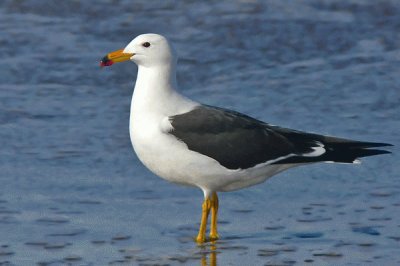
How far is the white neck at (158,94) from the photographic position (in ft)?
26.0

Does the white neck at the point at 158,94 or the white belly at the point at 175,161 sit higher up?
the white neck at the point at 158,94

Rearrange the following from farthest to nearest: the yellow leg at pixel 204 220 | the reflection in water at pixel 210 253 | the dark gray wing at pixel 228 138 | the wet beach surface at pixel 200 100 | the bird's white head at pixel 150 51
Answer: the bird's white head at pixel 150 51, the dark gray wing at pixel 228 138, the yellow leg at pixel 204 220, the wet beach surface at pixel 200 100, the reflection in water at pixel 210 253

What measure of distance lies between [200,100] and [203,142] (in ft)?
10.6

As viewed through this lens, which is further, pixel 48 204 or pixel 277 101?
pixel 277 101

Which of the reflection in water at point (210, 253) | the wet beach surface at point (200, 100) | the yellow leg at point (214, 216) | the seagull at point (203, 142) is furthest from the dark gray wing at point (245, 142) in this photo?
the reflection in water at point (210, 253)

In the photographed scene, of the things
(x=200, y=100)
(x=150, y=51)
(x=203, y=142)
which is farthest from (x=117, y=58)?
(x=200, y=100)

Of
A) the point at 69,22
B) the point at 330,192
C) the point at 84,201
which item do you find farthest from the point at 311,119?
the point at 69,22

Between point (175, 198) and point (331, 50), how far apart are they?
4.68 m

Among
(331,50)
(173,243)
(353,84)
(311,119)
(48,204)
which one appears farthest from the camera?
(331,50)

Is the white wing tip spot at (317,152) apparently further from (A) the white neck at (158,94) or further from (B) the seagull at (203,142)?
(A) the white neck at (158,94)

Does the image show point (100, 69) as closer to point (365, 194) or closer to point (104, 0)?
point (104, 0)

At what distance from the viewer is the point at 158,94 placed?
802cm

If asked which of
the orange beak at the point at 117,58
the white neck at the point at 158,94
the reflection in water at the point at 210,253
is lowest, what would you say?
the reflection in water at the point at 210,253

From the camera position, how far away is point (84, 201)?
8383mm
